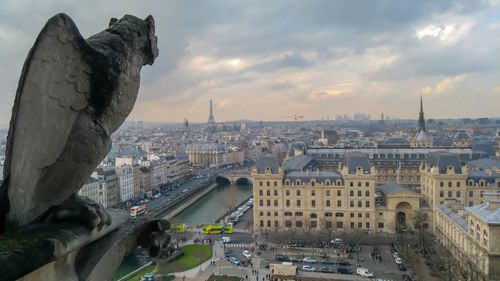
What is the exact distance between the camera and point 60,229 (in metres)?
2.78

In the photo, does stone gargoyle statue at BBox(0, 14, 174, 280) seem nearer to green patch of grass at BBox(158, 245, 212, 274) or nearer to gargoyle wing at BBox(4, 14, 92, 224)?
gargoyle wing at BBox(4, 14, 92, 224)

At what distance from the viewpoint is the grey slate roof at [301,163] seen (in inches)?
1568

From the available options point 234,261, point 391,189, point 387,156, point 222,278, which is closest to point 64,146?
point 222,278

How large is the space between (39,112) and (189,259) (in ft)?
80.0

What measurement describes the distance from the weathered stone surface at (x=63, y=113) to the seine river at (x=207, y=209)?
22083 millimetres

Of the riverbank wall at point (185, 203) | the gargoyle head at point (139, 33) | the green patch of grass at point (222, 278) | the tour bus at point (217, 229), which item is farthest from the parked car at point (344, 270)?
the gargoyle head at point (139, 33)

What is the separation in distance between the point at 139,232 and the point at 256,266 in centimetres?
2200

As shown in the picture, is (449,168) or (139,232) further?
(449,168)

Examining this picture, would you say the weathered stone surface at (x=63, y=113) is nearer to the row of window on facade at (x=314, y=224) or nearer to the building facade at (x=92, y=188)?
the row of window on facade at (x=314, y=224)

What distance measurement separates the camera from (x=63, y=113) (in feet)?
9.23

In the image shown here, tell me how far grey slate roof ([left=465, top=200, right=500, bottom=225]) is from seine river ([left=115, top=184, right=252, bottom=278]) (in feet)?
57.1

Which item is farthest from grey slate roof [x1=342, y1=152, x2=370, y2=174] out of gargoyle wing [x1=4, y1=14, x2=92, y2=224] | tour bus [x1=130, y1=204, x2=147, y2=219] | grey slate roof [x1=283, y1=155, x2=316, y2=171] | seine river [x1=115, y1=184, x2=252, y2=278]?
gargoyle wing [x1=4, y1=14, x2=92, y2=224]

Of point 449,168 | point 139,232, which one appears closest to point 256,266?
point 449,168

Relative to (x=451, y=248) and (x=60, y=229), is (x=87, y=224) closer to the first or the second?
(x=60, y=229)
